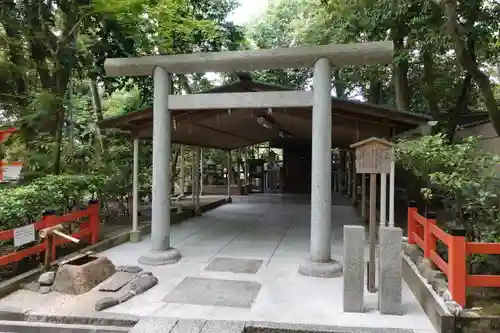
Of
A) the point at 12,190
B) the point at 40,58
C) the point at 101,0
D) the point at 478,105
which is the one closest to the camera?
the point at 12,190

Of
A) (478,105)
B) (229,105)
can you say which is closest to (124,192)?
(229,105)

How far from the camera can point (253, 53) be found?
570 centimetres

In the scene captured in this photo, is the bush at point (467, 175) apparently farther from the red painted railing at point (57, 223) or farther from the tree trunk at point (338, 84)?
the tree trunk at point (338, 84)

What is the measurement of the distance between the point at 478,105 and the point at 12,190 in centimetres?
2055

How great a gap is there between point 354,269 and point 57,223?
419 centimetres

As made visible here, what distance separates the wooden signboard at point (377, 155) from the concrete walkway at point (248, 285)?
61.3 inches

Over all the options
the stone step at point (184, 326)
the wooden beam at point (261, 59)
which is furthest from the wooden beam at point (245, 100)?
the stone step at point (184, 326)

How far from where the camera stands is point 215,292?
462 centimetres

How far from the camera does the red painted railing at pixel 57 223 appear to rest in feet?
15.1

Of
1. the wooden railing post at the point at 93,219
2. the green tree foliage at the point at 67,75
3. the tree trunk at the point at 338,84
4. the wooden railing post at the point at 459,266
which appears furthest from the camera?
the tree trunk at the point at 338,84

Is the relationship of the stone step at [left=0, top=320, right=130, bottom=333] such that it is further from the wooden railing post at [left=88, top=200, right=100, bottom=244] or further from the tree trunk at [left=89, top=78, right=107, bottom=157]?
the tree trunk at [left=89, top=78, right=107, bottom=157]

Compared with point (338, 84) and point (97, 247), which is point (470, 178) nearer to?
point (97, 247)

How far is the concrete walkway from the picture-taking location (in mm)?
3924

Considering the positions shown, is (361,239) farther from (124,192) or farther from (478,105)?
(478,105)
